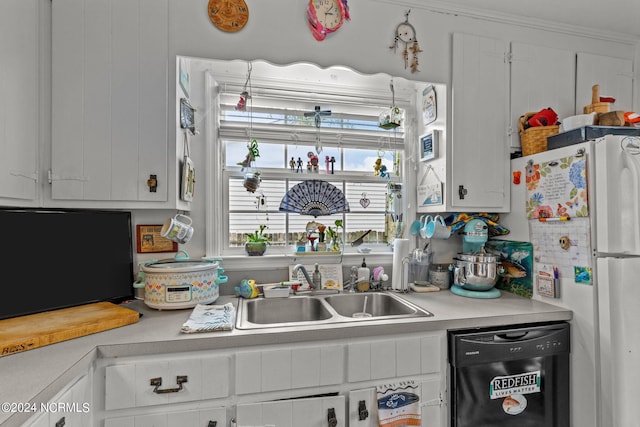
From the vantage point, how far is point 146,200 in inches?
59.9

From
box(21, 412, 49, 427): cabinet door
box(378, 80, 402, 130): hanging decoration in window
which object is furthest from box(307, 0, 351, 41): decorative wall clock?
box(21, 412, 49, 427): cabinet door

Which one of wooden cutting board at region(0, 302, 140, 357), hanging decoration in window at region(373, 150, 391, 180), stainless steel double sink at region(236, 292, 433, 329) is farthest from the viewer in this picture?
hanging decoration in window at region(373, 150, 391, 180)

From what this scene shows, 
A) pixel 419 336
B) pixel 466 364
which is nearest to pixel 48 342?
pixel 419 336

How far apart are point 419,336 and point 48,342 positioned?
4.63 feet

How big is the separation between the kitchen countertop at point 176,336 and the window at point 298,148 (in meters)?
0.56

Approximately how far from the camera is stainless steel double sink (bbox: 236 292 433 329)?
5.59ft

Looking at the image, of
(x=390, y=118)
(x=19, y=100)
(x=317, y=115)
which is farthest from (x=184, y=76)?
(x=390, y=118)

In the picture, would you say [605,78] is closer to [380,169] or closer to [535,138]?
[535,138]

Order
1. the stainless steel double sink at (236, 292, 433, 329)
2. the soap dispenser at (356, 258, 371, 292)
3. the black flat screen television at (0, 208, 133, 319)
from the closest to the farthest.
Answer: the black flat screen television at (0, 208, 133, 319), the stainless steel double sink at (236, 292, 433, 329), the soap dispenser at (356, 258, 371, 292)

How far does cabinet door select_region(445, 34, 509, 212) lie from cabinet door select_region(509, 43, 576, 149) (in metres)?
0.07

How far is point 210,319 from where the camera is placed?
136 cm

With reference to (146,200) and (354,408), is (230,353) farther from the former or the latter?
(146,200)

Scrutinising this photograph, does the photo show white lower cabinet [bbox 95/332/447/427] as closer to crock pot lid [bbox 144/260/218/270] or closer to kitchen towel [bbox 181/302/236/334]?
kitchen towel [bbox 181/302/236/334]

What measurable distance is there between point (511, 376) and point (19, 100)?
240cm
